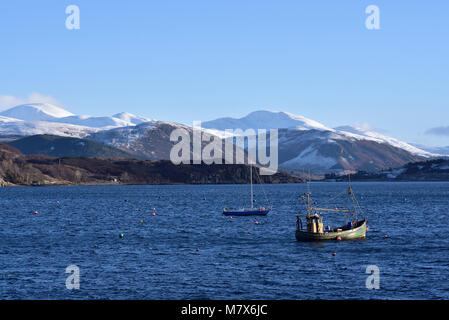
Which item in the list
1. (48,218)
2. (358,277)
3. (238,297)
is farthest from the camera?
(48,218)

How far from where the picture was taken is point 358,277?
187 ft

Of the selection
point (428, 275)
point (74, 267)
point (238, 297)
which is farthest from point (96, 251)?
point (428, 275)

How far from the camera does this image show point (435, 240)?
9006 cm

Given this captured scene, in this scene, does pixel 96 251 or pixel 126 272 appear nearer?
pixel 126 272
